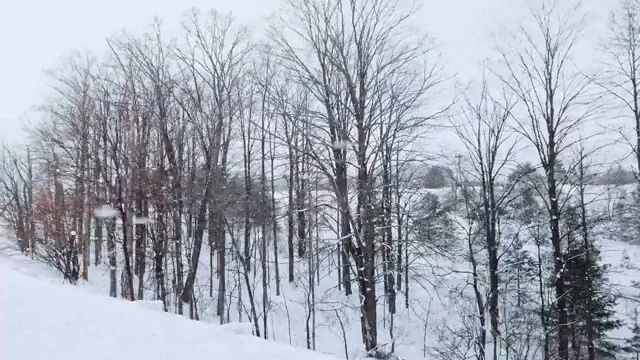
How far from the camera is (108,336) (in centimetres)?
427

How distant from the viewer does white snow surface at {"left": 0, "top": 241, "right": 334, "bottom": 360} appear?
153 inches

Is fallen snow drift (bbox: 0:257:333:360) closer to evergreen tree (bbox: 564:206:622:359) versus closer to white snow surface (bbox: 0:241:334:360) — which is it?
white snow surface (bbox: 0:241:334:360)

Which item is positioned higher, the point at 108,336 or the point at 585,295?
the point at 108,336

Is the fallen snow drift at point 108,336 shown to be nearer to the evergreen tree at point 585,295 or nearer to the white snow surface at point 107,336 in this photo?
the white snow surface at point 107,336

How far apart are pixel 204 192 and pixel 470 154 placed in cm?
942

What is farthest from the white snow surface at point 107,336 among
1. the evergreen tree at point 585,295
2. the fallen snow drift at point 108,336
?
the evergreen tree at point 585,295

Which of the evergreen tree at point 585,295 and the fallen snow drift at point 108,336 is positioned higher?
the fallen snow drift at point 108,336

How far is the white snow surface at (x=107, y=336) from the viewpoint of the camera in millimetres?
3898

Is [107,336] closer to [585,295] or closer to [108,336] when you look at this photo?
[108,336]

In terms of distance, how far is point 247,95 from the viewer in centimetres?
1628

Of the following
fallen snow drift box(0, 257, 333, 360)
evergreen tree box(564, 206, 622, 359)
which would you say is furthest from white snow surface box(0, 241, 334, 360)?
evergreen tree box(564, 206, 622, 359)

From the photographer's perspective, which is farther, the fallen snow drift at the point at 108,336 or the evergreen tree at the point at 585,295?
the evergreen tree at the point at 585,295

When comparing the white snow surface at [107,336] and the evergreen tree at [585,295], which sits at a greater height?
the white snow surface at [107,336]

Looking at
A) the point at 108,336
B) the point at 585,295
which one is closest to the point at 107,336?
the point at 108,336
